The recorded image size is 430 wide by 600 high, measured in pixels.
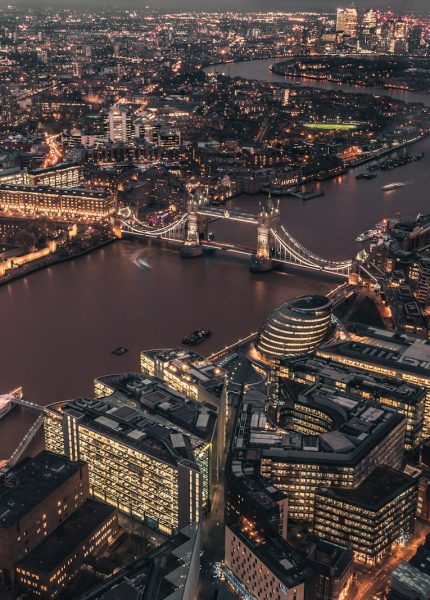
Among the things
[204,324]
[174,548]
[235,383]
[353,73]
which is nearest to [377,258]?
[204,324]

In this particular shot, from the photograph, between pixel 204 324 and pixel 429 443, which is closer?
pixel 429 443

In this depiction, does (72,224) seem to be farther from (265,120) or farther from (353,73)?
(353,73)

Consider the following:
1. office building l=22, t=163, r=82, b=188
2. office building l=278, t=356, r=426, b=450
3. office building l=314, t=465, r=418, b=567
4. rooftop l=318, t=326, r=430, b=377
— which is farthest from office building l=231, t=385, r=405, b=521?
office building l=22, t=163, r=82, b=188

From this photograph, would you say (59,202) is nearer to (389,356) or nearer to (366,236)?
(366,236)

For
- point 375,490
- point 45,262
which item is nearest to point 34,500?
point 375,490

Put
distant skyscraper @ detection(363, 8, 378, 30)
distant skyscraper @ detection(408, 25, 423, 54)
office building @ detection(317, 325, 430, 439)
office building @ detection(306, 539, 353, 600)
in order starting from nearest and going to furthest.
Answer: office building @ detection(306, 539, 353, 600), office building @ detection(317, 325, 430, 439), distant skyscraper @ detection(408, 25, 423, 54), distant skyscraper @ detection(363, 8, 378, 30)

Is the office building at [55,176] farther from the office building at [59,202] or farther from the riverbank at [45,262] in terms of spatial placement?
the riverbank at [45,262]

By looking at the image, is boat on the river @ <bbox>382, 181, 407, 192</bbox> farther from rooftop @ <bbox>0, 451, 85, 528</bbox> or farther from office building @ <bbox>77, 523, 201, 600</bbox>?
office building @ <bbox>77, 523, 201, 600</bbox>
